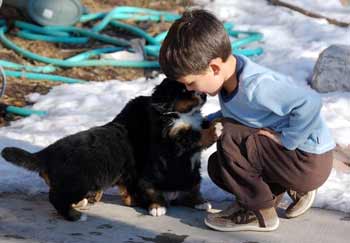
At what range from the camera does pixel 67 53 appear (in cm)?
680

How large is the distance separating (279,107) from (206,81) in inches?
14.0

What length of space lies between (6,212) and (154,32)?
13.1 ft

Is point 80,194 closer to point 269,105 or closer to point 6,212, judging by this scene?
point 6,212

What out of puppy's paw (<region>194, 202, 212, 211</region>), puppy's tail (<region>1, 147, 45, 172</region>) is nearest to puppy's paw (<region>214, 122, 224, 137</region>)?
puppy's paw (<region>194, 202, 212, 211</region>)

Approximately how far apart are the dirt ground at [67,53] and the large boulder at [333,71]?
146 cm

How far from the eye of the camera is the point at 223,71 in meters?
3.46

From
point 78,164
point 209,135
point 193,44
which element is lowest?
point 78,164

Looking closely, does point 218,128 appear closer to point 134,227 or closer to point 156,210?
point 156,210

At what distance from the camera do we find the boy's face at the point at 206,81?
11.2 ft

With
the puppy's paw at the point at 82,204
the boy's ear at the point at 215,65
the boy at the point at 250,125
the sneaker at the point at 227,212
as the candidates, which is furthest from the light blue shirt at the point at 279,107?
the puppy's paw at the point at 82,204

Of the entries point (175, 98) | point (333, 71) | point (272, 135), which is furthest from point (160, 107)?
point (333, 71)

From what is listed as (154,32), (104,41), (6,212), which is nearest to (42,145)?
(6,212)

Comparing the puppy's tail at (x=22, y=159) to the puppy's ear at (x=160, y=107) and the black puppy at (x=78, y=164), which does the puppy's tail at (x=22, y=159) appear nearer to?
the black puppy at (x=78, y=164)

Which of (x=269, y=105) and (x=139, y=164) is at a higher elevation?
(x=269, y=105)
